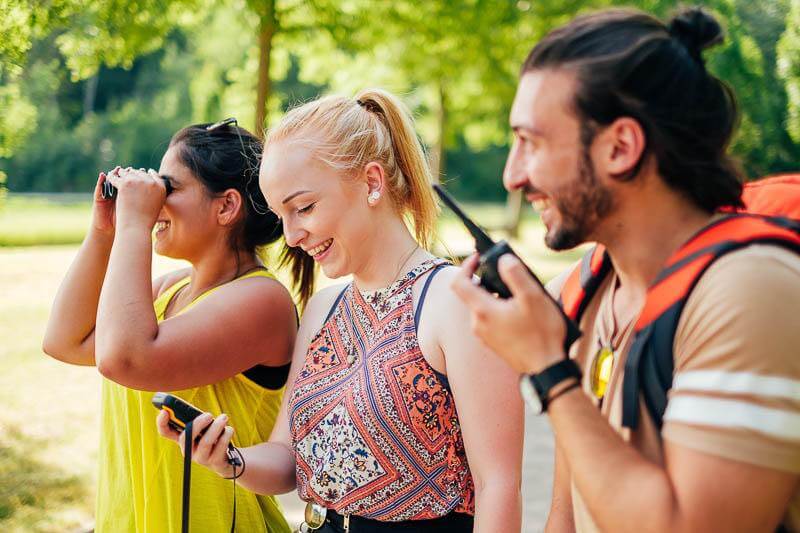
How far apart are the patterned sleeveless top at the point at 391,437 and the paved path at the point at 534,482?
287 centimetres

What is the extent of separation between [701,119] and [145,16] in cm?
708

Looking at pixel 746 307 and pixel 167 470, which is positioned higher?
pixel 746 307

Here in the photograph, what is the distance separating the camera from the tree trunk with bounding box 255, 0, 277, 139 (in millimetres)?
8695

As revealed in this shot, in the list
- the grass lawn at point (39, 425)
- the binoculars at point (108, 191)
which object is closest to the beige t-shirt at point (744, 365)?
the binoculars at point (108, 191)

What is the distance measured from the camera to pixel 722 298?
4.27ft

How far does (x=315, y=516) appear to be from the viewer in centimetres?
227

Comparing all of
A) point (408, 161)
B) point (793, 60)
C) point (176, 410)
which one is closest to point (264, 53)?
point (408, 161)

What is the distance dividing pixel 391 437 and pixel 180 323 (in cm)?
73

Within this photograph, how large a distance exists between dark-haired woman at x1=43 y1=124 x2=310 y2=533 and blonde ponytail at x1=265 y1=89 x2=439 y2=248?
409 millimetres

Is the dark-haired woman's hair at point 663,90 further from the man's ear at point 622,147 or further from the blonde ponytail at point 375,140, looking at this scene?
the blonde ponytail at point 375,140

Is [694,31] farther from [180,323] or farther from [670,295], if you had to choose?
[180,323]

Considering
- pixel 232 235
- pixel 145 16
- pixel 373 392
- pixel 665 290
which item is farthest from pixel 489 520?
pixel 145 16

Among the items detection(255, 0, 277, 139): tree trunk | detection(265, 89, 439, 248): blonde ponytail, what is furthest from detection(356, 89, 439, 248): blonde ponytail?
detection(255, 0, 277, 139): tree trunk

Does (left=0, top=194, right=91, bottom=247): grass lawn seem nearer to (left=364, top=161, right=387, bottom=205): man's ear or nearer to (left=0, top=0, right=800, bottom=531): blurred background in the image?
(left=0, top=0, right=800, bottom=531): blurred background
